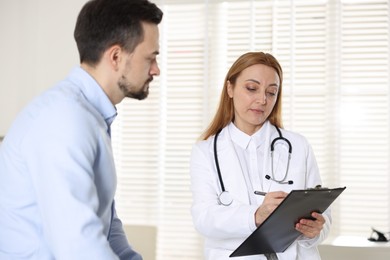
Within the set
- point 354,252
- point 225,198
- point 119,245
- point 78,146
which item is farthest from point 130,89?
point 354,252

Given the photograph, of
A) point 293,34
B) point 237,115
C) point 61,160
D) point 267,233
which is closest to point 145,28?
point 61,160

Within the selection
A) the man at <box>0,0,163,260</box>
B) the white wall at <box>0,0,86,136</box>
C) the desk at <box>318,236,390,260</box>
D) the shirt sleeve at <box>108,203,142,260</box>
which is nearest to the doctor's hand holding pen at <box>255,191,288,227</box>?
the shirt sleeve at <box>108,203,142,260</box>

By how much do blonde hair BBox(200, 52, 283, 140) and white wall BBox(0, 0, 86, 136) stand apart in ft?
6.34

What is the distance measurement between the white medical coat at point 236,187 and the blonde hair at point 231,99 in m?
0.07

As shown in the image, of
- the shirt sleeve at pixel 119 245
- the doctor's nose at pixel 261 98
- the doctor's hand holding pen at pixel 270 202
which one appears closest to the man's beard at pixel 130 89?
the shirt sleeve at pixel 119 245

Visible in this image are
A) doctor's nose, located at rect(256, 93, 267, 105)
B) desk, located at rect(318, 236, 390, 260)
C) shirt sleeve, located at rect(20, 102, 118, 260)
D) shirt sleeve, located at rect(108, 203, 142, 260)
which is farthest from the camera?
desk, located at rect(318, 236, 390, 260)

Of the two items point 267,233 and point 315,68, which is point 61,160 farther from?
point 315,68

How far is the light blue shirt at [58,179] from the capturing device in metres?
1.07

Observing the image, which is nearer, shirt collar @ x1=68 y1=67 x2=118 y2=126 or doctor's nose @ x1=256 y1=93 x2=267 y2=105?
shirt collar @ x1=68 y1=67 x2=118 y2=126

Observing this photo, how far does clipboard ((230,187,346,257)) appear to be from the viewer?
170 cm

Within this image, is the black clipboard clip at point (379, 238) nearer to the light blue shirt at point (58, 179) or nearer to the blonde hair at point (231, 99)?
the blonde hair at point (231, 99)

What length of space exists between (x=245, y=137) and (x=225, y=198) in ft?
0.86

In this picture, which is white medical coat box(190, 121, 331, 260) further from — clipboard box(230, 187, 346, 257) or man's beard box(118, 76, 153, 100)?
man's beard box(118, 76, 153, 100)

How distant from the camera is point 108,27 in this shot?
1288 mm
